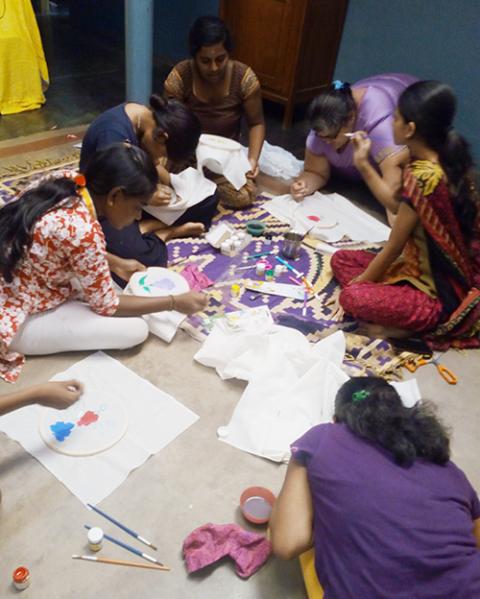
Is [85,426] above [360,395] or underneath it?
underneath

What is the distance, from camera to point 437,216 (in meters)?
1.80

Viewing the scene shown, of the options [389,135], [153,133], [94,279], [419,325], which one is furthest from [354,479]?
[389,135]

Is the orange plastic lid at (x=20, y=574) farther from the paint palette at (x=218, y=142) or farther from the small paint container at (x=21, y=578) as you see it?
the paint palette at (x=218, y=142)

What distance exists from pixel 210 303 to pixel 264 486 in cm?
85

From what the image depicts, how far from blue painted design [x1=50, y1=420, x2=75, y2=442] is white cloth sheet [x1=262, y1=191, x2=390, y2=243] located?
1.57m

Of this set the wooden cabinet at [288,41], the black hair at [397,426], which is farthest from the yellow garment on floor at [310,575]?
the wooden cabinet at [288,41]

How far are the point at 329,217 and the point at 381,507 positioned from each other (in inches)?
79.3

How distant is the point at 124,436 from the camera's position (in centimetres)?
149

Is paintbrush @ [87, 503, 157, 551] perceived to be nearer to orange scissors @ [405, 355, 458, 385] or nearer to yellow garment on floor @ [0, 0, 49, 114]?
orange scissors @ [405, 355, 458, 385]

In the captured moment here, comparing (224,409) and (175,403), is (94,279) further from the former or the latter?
(224,409)

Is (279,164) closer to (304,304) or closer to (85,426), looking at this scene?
(304,304)

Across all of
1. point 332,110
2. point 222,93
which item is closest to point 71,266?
point 332,110

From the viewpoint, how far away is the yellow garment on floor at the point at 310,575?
1096mm

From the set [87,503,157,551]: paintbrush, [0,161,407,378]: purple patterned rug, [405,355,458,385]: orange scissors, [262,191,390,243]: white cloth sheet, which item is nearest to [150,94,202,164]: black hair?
[0,161,407,378]: purple patterned rug
